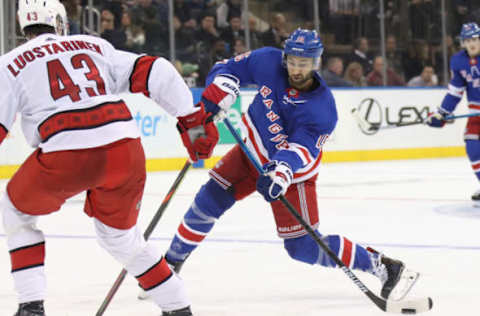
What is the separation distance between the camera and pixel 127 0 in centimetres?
895

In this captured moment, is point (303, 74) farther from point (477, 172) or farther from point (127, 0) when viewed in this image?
point (127, 0)

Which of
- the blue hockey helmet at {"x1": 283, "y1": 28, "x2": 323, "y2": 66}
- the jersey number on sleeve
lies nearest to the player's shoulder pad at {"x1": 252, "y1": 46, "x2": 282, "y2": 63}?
the blue hockey helmet at {"x1": 283, "y1": 28, "x2": 323, "y2": 66}

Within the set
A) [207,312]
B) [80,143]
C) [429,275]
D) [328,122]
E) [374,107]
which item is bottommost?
[374,107]

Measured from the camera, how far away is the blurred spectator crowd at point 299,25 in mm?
9000

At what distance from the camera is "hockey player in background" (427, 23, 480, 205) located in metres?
6.02

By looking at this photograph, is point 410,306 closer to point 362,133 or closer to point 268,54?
point 268,54

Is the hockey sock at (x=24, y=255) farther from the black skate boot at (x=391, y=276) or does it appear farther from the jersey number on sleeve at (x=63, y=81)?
the black skate boot at (x=391, y=276)

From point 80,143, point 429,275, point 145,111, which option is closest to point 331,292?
point 429,275

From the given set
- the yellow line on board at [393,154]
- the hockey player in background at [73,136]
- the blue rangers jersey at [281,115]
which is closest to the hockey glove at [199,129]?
the hockey player in background at [73,136]

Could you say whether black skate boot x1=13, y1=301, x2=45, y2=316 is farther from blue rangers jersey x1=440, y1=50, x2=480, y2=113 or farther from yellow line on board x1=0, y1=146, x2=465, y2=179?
yellow line on board x1=0, y1=146, x2=465, y2=179

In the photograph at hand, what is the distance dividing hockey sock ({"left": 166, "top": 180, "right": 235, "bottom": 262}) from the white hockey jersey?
2.53 feet

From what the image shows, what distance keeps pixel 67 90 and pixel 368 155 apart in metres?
8.37

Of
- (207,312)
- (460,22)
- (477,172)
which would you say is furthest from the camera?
(460,22)

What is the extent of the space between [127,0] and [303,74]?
6.26m
